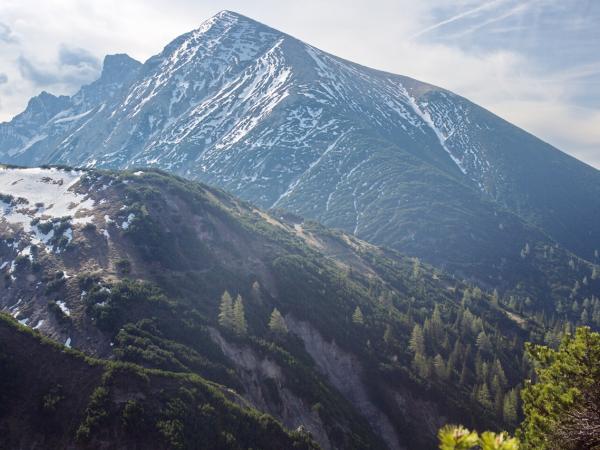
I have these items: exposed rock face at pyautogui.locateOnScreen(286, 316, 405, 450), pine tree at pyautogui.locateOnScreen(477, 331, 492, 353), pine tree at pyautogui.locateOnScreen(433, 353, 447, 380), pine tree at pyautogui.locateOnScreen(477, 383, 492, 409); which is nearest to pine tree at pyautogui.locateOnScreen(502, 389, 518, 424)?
pine tree at pyautogui.locateOnScreen(477, 383, 492, 409)

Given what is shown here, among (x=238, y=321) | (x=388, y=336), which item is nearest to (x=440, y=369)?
(x=388, y=336)

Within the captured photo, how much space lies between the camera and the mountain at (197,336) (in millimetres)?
57938

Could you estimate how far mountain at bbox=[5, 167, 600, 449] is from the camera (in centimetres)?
5794

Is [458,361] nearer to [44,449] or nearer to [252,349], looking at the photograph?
[252,349]

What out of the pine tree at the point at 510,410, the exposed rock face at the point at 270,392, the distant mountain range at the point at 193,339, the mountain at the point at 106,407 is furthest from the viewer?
the pine tree at the point at 510,410

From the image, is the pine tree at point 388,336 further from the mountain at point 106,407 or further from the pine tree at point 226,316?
the mountain at point 106,407

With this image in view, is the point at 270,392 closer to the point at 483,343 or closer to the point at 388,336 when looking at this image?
the point at 388,336

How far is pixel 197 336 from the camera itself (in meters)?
85.9

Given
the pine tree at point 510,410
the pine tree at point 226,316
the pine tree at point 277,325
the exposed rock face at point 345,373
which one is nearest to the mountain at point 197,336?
the exposed rock face at point 345,373

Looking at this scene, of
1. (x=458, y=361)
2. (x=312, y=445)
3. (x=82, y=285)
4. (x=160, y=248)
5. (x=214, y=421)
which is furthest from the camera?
(x=458, y=361)

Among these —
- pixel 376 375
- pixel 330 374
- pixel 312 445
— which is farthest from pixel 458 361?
pixel 312 445

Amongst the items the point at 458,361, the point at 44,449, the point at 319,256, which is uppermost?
the point at 319,256

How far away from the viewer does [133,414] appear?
53906 millimetres

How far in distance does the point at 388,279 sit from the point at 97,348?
12944cm
